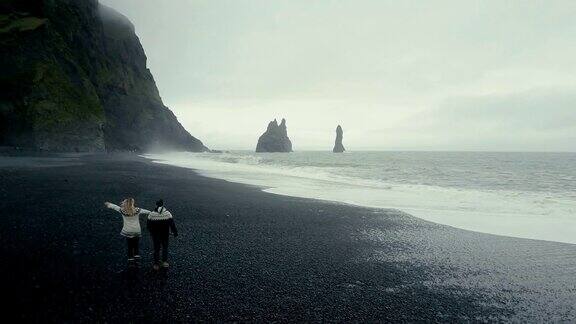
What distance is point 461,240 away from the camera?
15234mm

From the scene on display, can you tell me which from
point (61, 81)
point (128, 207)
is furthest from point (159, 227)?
point (61, 81)

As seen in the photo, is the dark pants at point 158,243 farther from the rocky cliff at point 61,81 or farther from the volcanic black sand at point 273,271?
the rocky cliff at point 61,81

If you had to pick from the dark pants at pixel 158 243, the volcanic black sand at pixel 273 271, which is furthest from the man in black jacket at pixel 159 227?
the volcanic black sand at pixel 273 271

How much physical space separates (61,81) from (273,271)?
7802 cm

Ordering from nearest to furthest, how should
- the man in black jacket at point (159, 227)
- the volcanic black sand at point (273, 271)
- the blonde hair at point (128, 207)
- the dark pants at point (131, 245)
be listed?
1. the volcanic black sand at point (273, 271)
2. the blonde hair at point (128, 207)
3. the dark pants at point (131, 245)
4. the man in black jacket at point (159, 227)

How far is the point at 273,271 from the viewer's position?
10.2 meters

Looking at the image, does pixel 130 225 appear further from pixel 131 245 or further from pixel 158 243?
pixel 158 243

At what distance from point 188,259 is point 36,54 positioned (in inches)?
3111

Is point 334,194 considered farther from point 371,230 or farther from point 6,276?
point 6,276

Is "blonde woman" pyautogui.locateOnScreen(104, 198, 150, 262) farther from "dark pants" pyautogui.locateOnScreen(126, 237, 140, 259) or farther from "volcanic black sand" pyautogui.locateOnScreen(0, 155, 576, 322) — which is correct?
Answer: "volcanic black sand" pyautogui.locateOnScreen(0, 155, 576, 322)

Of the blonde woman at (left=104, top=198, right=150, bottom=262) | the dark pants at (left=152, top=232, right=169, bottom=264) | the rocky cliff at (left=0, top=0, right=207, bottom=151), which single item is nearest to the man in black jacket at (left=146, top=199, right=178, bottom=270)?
the dark pants at (left=152, top=232, right=169, bottom=264)

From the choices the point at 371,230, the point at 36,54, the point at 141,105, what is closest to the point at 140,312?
the point at 371,230

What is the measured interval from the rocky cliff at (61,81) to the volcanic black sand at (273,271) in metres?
55.7

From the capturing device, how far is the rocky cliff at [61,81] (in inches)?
2447
